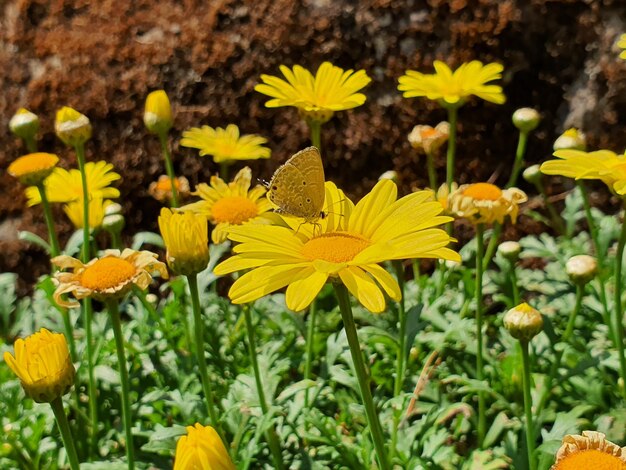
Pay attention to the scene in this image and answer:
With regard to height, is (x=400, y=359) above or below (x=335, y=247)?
below

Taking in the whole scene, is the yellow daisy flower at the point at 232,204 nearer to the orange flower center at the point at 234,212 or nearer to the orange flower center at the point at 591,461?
the orange flower center at the point at 234,212

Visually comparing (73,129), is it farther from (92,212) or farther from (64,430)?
(64,430)

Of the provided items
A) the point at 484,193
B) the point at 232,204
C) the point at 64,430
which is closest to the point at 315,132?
the point at 232,204

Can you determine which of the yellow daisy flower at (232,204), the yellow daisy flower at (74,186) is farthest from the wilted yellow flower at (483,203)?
the yellow daisy flower at (74,186)

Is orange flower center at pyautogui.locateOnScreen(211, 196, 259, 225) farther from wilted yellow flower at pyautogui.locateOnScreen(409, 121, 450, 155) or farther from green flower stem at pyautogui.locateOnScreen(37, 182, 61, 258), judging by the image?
wilted yellow flower at pyautogui.locateOnScreen(409, 121, 450, 155)

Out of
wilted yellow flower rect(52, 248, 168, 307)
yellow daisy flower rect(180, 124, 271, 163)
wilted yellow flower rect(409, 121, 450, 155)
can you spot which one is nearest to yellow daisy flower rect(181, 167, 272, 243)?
yellow daisy flower rect(180, 124, 271, 163)

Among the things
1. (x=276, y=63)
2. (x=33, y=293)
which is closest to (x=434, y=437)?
(x=276, y=63)
